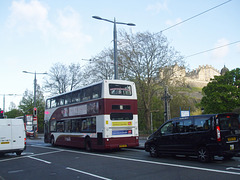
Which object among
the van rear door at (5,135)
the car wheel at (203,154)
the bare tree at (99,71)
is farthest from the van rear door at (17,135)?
the bare tree at (99,71)

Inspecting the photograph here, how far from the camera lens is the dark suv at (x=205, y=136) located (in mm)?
9805

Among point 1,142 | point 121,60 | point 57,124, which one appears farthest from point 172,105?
point 1,142

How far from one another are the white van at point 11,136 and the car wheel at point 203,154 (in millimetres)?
10666

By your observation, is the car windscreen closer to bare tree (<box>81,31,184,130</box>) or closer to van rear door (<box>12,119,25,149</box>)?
van rear door (<box>12,119,25,149</box>)

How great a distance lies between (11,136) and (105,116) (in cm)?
575

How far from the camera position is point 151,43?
111ft

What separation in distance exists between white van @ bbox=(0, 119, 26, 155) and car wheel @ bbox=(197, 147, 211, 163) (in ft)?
35.0

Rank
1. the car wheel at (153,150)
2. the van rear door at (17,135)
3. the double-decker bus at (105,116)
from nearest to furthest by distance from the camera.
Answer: the car wheel at (153,150), the double-decker bus at (105,116), the van rear door at (17,135)

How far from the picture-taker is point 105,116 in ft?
50.1

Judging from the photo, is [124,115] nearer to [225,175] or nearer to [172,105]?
[225,175]

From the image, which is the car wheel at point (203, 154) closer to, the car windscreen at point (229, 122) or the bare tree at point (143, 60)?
the car windscreen at point (229, 122)

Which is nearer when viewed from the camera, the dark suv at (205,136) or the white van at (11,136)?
the dark suv at (205,136)

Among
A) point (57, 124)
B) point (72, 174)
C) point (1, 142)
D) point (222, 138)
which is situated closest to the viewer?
point (72, 174)

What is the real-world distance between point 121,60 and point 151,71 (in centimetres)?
418
